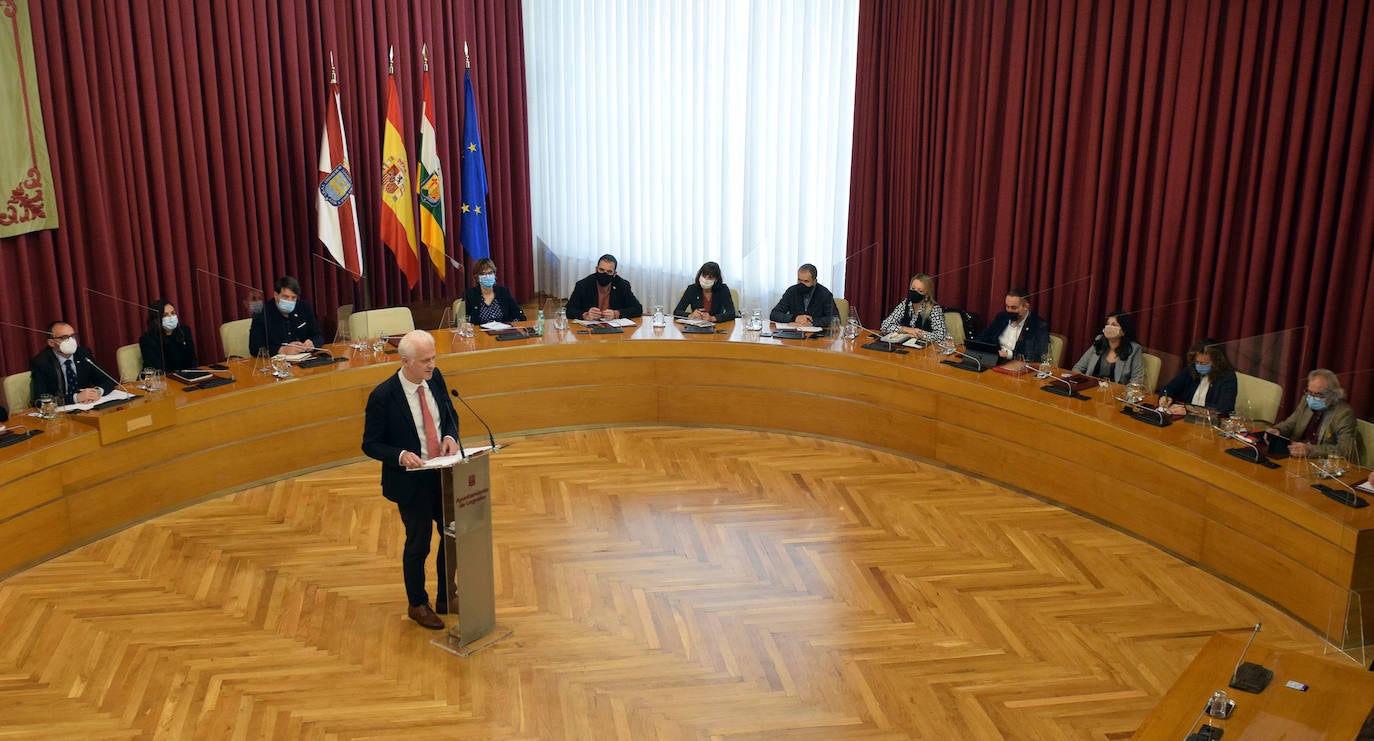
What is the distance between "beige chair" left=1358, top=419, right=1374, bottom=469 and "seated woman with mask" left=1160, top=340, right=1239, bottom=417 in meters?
0.66

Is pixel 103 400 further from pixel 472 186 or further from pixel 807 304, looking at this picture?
pixel 807 304

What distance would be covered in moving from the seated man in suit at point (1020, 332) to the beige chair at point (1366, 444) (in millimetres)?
1939

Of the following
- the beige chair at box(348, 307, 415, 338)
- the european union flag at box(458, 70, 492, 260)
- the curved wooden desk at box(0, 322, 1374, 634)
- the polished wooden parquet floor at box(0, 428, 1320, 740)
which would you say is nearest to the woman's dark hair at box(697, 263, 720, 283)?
the curved wooden desk at box(0, 322, 1374, 634)

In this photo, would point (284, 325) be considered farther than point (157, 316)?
Yes

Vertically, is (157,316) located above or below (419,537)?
above

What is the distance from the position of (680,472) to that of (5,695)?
12.6ft

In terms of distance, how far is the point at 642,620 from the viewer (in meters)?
5.23

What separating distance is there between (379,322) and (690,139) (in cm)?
336

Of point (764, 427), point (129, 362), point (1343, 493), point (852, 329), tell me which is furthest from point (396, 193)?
point (1343, 493)

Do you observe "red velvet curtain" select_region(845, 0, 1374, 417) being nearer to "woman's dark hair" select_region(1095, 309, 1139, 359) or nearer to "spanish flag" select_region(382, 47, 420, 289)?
"woman's dark hair" select_region(1095, 309, 1139, 359)

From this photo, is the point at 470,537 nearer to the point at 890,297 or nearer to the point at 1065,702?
the point at 1065,702

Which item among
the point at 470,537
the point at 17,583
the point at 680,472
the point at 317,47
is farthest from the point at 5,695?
the point at 317,47

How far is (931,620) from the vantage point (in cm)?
522

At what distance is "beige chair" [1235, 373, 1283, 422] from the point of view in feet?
19.6
